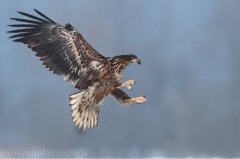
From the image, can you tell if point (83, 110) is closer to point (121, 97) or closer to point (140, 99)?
point (121, 97)

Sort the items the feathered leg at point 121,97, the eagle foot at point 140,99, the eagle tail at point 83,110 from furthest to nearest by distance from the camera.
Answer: the feathered leg at point 121,97, the eagle tail at point 83,110, the eagle foot at point 140,99

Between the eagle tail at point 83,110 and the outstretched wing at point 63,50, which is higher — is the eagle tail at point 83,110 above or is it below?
below

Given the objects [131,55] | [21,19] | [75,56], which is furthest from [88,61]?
[21,19]

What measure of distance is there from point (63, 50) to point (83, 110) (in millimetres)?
1381

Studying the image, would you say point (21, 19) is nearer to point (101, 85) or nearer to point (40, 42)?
point (40, 42)

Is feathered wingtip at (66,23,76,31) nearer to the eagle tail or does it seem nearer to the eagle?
the eagle

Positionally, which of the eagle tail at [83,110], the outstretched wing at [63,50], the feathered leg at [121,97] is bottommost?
the eagle tail at [83,110]

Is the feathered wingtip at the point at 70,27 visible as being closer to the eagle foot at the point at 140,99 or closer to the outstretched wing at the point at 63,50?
the outstretched wing at the point at 63,50

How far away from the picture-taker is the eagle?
9.02 metres

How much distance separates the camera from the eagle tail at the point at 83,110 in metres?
9.02

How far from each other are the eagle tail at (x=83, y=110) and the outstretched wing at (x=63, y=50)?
37cm

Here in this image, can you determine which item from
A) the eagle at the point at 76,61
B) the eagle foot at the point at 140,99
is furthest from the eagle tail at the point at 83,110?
the eagle foot at the point at 140,99

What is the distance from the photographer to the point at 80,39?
9039 mm

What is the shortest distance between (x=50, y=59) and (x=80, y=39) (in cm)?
78
